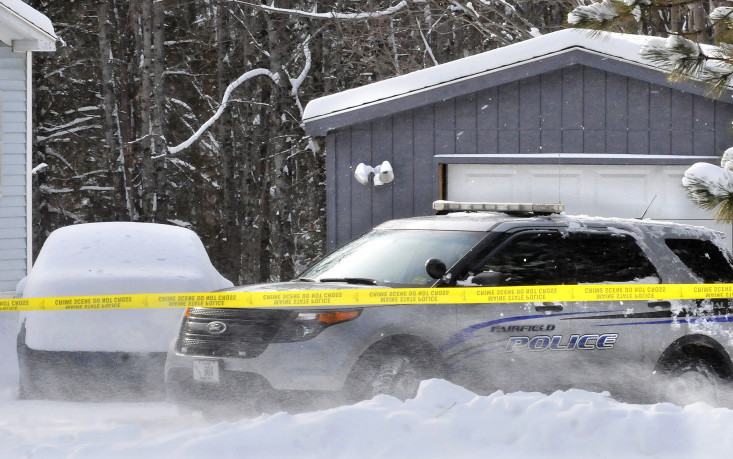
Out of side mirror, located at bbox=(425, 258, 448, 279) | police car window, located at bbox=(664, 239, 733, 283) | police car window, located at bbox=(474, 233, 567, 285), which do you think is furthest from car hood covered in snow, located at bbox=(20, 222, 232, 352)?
police car window, located at bbox=(664, 239, 733, 283)

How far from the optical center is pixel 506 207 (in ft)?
27.2

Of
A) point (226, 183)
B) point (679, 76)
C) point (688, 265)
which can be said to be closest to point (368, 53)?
point (226, 183)

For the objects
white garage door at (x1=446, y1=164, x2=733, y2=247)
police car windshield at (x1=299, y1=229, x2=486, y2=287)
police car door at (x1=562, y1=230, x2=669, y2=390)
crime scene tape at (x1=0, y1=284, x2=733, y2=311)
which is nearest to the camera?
crime scene tape at (x1=0, y1=284, x2=733, y2=311)

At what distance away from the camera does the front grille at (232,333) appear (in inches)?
279

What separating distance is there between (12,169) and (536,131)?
22.5 ft

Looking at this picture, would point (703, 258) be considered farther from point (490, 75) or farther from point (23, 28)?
point (23, 28)

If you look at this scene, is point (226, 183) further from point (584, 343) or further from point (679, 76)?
point (584, 343)

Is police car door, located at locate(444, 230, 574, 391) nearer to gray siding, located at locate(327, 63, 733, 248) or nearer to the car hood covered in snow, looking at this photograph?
the car hood covered in snow

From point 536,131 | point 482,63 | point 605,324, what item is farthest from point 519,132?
point 605,324

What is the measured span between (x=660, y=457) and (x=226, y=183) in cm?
2389

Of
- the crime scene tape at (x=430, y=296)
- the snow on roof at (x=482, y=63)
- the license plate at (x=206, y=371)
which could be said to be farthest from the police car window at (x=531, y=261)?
the snow on roof at (x=482, y=63)

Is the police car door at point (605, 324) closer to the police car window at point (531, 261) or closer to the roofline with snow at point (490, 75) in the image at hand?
the police car window at point (531, 261)

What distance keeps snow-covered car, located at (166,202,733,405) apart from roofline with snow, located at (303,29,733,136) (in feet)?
15.6

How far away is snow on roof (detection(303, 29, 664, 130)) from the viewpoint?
501 inches
